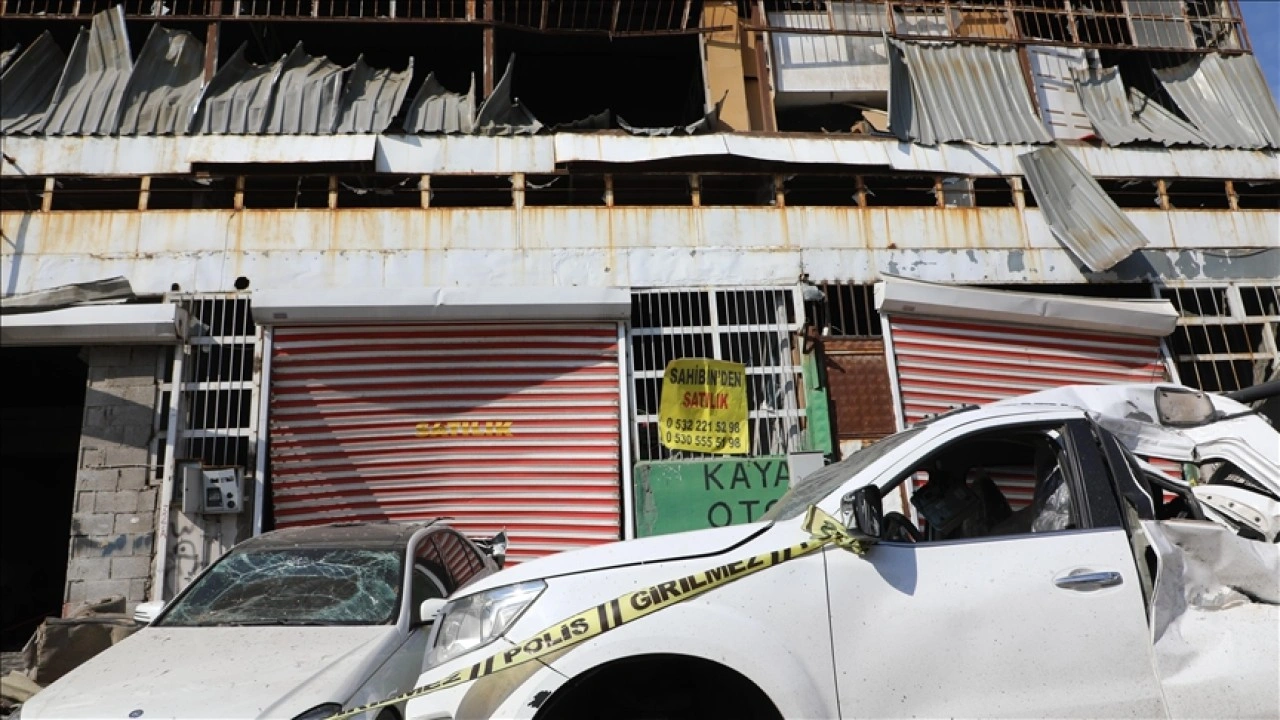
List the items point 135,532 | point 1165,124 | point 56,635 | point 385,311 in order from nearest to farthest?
1. point 56,635
2. point 135,532
3. point 385,311
4. point 1165,124

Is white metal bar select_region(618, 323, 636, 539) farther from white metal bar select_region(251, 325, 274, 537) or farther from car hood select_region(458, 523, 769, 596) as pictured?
car hood select_region(458, 523, 769, 596)

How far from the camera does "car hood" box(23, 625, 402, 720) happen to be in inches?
131

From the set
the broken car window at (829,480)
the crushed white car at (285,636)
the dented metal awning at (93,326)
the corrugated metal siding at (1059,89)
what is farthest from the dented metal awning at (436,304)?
the corrugated metal siding at (1059,89)

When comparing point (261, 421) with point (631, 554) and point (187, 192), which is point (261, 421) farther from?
point (631, 554)

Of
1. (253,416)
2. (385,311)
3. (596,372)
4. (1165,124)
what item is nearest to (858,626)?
(596,372)

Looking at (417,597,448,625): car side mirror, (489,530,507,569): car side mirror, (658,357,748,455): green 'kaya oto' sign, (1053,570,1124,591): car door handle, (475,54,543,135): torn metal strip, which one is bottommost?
(417,597,448,625): car side mirror

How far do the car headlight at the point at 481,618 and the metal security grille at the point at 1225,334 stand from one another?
32.2ft

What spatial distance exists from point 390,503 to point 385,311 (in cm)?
206

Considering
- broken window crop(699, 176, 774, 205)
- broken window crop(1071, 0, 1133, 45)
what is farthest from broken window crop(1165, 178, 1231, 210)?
broken window crop(699, 176, 774, 205)

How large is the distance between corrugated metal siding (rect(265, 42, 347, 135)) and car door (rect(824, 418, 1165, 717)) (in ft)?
31.5

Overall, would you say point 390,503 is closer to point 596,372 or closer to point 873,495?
point 596,372

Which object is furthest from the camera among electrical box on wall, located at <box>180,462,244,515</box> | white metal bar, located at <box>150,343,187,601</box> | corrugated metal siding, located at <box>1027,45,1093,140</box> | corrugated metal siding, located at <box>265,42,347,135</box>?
corrugated metal siding, located at <box>1027,45,1093,140</box>

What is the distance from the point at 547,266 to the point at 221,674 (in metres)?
6.48

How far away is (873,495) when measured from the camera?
3229 millimetres
